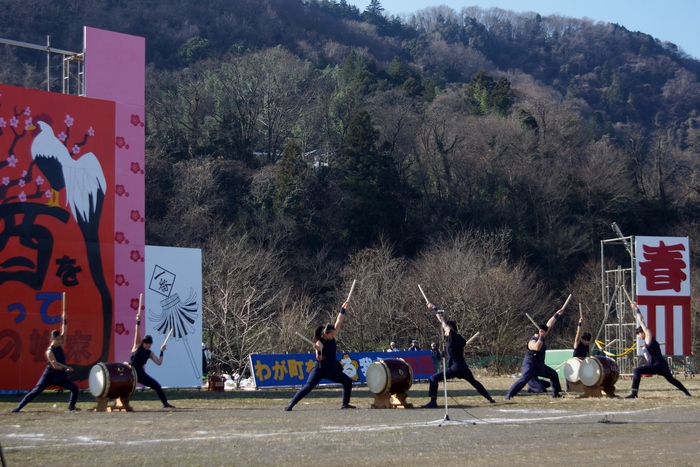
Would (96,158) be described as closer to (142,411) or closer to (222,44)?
(142,411)

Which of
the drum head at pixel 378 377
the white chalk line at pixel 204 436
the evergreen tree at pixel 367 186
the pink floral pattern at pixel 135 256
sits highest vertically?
the evergreen tree at pixel 367 186

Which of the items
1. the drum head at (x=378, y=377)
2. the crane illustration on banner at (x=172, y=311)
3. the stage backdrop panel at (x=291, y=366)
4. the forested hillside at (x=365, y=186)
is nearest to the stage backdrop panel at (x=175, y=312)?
the crane illustration on banner at (x=172, y=311)

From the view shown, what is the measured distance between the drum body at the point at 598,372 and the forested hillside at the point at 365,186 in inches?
646

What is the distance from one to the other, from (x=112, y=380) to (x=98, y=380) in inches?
15.1

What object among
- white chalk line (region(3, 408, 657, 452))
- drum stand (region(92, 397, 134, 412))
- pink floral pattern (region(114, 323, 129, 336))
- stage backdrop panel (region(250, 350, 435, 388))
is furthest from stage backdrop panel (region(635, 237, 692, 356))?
drum stand (region(92, 397, 134, 412))

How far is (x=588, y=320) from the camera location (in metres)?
56.4

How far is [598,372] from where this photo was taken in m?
20.6

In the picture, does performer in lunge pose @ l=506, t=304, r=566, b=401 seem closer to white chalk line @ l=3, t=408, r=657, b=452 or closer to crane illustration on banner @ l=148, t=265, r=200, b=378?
white chalk line @ l=3, t=408, r=657, b=452

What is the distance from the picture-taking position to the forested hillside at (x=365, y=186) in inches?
1918

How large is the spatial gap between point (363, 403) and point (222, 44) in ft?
270

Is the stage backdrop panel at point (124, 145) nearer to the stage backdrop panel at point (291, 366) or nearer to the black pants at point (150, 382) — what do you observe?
the stage backdrop panel at point (291, 366)

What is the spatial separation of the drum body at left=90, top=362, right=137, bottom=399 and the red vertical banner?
5.79m

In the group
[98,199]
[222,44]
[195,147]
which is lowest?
[98,199]

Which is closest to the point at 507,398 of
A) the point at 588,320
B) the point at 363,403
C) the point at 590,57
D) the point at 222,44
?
the point at 363,403
